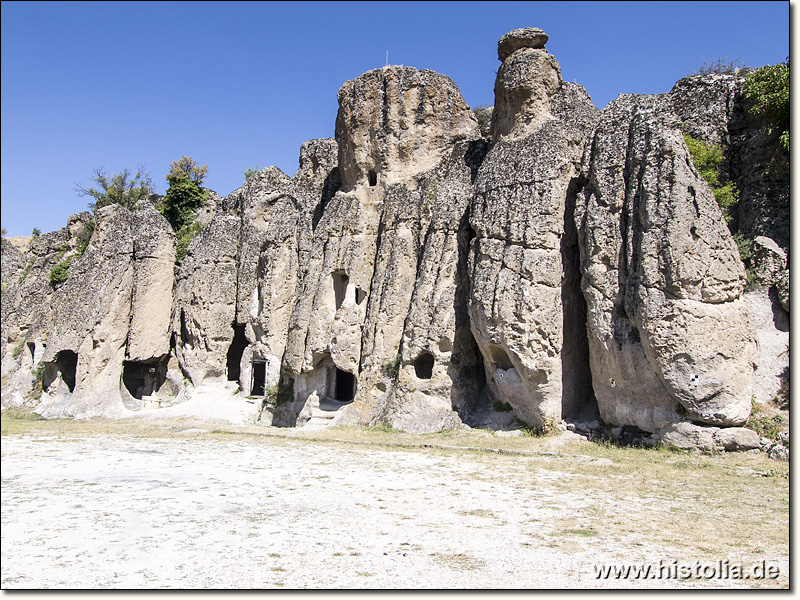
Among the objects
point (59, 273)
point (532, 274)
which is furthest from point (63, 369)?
point (532, 274)

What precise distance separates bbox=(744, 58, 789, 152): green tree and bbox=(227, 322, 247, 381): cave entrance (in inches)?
744

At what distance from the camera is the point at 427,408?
18625 mm

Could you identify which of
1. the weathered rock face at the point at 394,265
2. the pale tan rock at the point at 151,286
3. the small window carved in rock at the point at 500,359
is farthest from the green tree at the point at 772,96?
the pale tan rock at the point at 151,286

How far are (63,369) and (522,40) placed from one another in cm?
2026

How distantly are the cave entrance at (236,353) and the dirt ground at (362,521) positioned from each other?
479 inches

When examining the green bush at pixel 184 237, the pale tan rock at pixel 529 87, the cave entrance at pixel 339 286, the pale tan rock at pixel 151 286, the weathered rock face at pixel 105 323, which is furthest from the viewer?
the green bush at pixel 184 237

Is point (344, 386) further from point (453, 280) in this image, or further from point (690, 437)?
point (690, 437)

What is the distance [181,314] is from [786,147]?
20.9m

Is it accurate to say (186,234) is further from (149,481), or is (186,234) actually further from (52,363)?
(149,481)

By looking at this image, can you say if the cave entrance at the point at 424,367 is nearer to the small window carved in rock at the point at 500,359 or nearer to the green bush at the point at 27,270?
the small window carved in rock at the point at 500,359

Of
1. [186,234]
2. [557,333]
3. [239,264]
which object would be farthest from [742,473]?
[186,234]

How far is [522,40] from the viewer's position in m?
19.8

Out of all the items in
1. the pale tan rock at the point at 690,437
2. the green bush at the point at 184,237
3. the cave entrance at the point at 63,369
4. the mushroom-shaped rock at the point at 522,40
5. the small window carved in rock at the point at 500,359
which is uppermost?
the mushroom-shaped rock at the point at 522,40

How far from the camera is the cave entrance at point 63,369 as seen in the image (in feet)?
81.8
